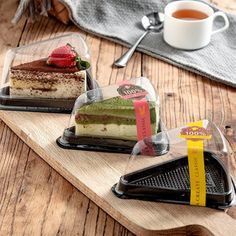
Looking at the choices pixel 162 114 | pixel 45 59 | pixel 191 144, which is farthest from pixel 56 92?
pixel 191 144

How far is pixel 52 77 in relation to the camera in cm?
213

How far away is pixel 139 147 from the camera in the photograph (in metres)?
1.85

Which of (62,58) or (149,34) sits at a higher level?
(62,58)

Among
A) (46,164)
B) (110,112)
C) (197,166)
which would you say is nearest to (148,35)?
(110,112)

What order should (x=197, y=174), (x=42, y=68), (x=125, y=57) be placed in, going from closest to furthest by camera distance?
(x=197, y=174) → (x=42, y=68) → (x=125, y=57)

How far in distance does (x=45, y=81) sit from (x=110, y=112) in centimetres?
26

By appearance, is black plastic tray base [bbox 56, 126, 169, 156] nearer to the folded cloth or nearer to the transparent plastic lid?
the transparent plastic lid

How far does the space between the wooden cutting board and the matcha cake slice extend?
60 mm

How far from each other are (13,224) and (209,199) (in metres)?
0.41

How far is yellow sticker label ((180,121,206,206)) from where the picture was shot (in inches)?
68.5

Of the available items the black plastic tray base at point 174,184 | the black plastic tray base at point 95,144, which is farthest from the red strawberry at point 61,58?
the black plastic tray base at point 174,184

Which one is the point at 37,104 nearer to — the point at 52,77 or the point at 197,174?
the point at 52,77

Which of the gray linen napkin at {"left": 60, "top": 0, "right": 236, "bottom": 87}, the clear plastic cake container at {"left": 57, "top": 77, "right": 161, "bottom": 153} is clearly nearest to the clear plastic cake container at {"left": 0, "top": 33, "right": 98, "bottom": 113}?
the clear plastic cake container at {"left": 57, "top": 77, "right": 161, "bottom": 153}

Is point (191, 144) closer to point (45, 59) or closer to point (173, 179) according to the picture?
point (173, 179)
